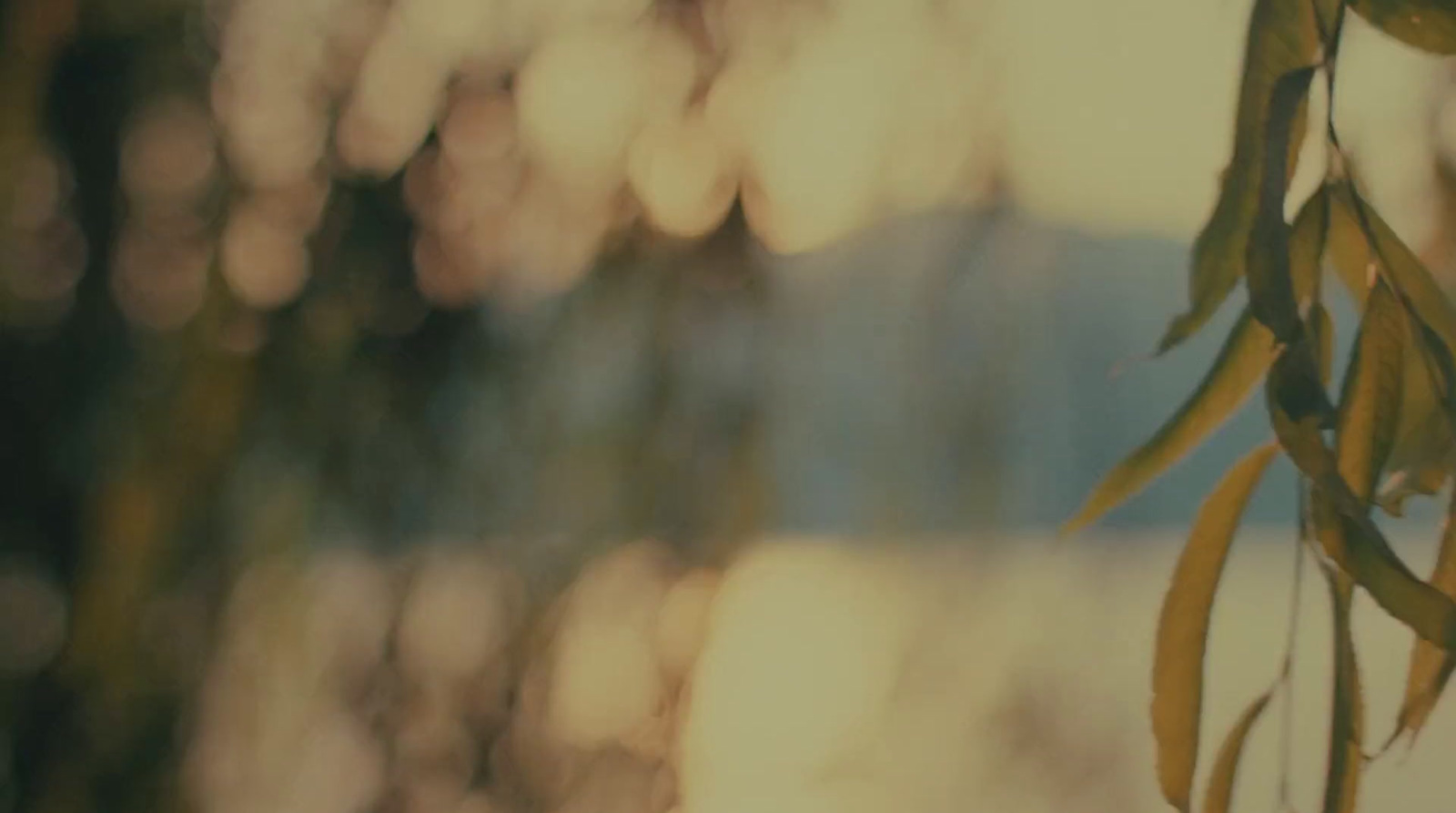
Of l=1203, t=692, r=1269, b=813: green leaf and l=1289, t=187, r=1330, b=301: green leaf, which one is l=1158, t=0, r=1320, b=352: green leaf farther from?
l=1203, t=692, r=1269, b=813: green leaf

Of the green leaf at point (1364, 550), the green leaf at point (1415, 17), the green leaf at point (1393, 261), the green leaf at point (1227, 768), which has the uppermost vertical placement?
the green leaf at point (1415, 17)

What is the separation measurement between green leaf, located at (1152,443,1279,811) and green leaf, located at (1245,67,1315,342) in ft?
0.21

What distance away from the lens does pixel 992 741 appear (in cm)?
54

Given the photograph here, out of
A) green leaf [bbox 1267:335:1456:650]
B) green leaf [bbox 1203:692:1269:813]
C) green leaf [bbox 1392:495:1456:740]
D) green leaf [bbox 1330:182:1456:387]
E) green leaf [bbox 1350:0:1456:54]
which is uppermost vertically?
green leaf [bbox 1350:0:1456:54]

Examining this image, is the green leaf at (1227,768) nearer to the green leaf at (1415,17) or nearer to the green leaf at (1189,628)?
the green leaf at (1189,628)

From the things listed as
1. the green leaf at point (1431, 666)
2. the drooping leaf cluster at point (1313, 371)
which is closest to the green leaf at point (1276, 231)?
the drooping leaf cluster at point (1313, 371)

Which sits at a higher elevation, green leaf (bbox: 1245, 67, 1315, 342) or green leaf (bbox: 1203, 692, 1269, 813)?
green leaf (bbox: 1245, 67, 1315, 342)

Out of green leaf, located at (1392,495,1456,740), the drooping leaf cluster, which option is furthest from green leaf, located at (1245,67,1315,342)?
green leaf, located at (1392,495,1456,740)

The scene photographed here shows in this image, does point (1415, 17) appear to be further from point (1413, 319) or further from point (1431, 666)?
point (1431, 666)

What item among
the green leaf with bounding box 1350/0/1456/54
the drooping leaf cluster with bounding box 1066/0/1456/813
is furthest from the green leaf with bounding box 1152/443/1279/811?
the green leaf with bounding box 1350/0/1456/54

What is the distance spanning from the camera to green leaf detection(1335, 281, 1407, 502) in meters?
0.42

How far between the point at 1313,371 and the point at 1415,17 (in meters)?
0.12

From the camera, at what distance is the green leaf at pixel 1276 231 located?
0.39 meters

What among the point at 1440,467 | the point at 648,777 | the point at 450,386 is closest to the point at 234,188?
the point at 450,386
